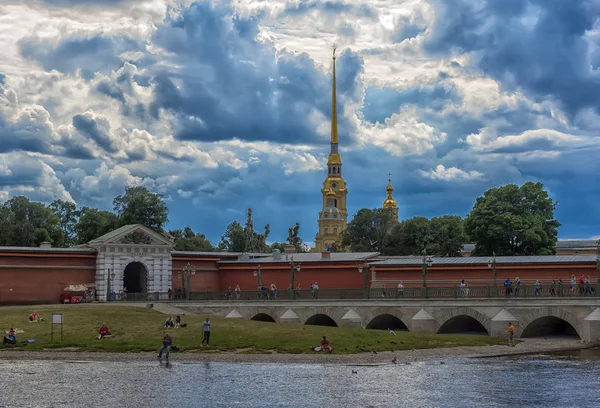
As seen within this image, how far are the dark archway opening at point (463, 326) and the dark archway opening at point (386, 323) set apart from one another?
3.84m

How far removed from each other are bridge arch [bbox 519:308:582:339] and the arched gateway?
31916 mm

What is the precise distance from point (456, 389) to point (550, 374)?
7.12m

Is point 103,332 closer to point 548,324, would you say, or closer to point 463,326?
point 463,326

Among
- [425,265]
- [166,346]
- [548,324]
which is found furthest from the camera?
[425,265]

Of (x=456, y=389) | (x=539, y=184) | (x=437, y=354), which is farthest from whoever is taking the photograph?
(x=539, y=184)

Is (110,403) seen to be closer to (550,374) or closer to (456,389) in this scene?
(456,389)

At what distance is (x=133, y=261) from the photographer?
7944cm

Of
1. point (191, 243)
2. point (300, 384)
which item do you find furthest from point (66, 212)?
point (300, 384)

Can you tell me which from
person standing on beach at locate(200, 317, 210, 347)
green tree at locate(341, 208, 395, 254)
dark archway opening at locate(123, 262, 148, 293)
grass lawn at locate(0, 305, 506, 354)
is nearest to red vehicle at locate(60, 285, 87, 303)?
A: dark archway opening at locate(123, 262, 148, 293)

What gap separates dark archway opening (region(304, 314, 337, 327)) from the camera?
69.8 m

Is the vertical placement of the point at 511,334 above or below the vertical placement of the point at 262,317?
below

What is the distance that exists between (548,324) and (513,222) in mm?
30908

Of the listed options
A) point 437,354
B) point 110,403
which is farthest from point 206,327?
point 110,403

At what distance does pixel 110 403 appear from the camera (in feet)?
120
